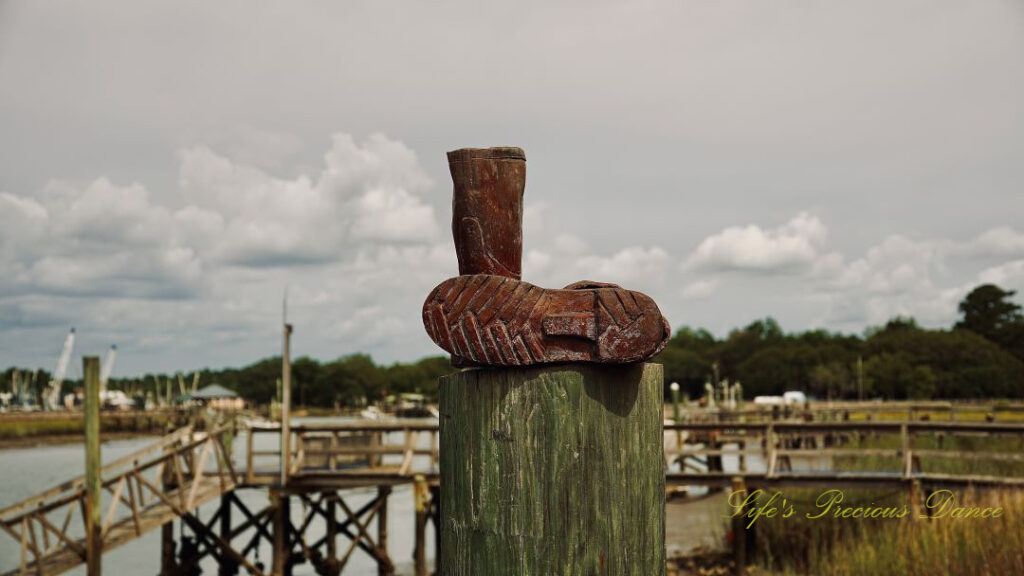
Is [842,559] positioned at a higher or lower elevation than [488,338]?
lower

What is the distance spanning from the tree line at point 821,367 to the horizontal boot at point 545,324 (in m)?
55.9

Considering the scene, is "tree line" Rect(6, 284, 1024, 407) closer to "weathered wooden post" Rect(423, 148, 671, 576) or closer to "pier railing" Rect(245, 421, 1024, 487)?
"pier railing" Rect(245, 421, 1024, 487)

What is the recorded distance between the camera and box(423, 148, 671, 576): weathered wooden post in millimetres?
2480

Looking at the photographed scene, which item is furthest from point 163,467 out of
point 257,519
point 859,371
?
point 859,371

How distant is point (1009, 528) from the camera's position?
30.6 feet

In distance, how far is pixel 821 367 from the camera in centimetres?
8938

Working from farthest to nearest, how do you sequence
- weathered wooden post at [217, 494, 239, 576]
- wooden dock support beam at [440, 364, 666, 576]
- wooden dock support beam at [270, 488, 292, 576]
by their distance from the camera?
weathered wooden post at [217, 494, 239, 576], wooden dock support beam at [270, 488, 292, 576], wooden dock support beam at [440, 364, 666, 576]

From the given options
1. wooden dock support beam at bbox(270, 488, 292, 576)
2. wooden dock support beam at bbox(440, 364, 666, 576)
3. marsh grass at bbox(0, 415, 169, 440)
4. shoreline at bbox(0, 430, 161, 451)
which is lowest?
shoreline at bbox(0, 430, 161, 451)

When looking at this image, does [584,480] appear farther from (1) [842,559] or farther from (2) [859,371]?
(2) [859,371]

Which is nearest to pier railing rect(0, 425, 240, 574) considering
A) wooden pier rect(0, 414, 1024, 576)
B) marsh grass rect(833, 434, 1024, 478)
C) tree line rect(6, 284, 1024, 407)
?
wooden pier rect(0, 414, 1024, 576)

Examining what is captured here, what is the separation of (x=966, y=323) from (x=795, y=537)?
96497 millimetres

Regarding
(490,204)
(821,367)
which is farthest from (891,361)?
(490,204)

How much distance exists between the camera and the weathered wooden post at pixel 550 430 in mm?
2480

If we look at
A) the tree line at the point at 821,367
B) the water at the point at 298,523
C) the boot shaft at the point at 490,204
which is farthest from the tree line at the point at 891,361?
the boot shaft at the point at 490,204
